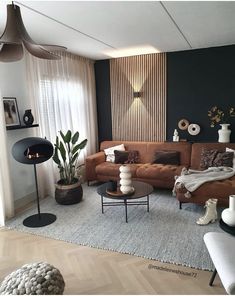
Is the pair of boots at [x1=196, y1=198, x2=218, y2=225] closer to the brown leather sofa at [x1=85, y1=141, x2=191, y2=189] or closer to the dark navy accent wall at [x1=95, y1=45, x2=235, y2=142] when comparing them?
the brown leather sofa at [x1=85, y1=141, x2=191, y2=189]

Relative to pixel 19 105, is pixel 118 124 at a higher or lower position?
lower

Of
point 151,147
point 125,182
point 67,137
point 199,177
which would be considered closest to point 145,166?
point 151,147

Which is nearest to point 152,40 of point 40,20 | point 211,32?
point 211,32

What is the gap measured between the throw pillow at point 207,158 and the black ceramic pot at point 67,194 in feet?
6.91

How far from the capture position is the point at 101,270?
2.33 meters

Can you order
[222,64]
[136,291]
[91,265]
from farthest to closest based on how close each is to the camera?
[222,64]
[91,265]
[136,291]

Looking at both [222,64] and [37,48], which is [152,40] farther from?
[37,48]

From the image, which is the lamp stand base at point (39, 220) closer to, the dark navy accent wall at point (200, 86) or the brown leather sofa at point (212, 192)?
the brown leather sofa at point (212, 192)

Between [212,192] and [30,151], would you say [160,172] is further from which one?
[30,151]

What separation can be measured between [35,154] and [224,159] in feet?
9.34

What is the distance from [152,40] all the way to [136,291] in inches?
130

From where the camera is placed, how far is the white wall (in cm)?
355

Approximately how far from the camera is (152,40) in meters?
3.75

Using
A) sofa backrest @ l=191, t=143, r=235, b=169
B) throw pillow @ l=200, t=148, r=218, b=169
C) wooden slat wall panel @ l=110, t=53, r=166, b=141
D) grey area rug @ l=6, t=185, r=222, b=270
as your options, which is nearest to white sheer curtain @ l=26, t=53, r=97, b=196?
wooden slat wall panel @ l=110, t=53, r=166, b=141
